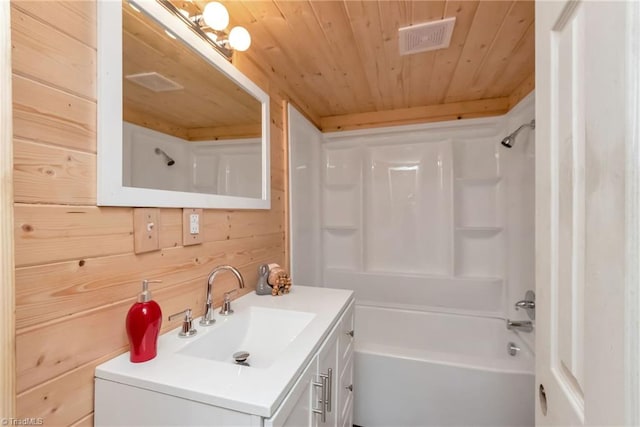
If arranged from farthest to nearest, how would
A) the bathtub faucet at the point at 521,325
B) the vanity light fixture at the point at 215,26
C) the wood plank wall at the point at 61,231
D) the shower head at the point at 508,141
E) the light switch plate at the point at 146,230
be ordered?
the shower head at the point at 508,141 < the bathtub faucet at the point at 521,325 < the vanity light fixture at the point at 215,26 < the light switch plate at the point at 146,230 < the wood plank wall at the point at 61,231

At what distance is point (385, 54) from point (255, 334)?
1682 mm

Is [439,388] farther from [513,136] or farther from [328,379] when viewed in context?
[513,136]

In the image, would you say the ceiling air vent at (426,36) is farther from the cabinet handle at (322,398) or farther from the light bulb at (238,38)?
the cabinet handle at (322,398)

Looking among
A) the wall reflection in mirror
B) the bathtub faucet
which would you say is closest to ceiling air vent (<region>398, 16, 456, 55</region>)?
the wall reflection in mirror

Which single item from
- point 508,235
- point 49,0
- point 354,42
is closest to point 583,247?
point 49,0

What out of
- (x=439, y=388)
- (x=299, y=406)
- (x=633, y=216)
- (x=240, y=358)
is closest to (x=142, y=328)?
(x=240, y=358)

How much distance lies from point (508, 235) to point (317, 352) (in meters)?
2.23

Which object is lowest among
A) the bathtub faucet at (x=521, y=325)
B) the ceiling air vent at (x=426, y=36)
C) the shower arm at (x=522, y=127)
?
the bathtub faucet at (x=521, y=325)

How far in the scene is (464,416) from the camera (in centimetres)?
163

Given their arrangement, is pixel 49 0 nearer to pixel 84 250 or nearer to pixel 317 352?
pixel 84 250

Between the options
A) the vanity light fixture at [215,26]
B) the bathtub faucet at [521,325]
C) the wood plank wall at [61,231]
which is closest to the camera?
the wood plank wall at [61,231]

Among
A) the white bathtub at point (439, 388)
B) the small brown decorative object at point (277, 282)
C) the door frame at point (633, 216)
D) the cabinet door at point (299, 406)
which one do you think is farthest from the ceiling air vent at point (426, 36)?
the white bathtub at point (439, 388)

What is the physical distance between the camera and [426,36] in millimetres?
1495

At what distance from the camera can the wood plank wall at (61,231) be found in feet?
2.01
